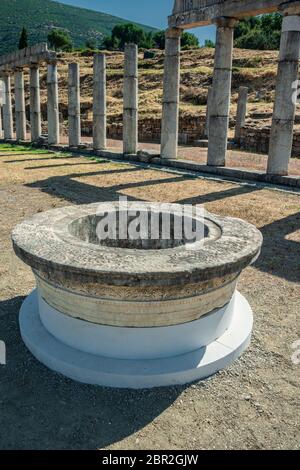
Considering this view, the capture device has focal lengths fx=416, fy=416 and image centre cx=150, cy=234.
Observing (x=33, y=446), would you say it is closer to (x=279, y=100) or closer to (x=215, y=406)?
(x=215, y=406)

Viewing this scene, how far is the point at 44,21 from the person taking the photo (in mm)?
152500

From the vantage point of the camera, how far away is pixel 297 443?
2.77 meters

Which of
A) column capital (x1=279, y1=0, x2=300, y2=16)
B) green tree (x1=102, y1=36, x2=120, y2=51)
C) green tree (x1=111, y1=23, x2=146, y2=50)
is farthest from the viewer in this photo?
green tree (x1=111, y1=23, x2=146, y2=50)

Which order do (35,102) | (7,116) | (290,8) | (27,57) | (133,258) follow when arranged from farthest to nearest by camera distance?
1. (7,116)
2. (35,102)
3. (27,57)
4. (290,8)
5. (133,258)

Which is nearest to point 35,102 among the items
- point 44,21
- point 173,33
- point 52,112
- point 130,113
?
point 52,112

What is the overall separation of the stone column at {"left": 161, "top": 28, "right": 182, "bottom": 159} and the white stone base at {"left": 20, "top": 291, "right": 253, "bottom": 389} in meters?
12.5

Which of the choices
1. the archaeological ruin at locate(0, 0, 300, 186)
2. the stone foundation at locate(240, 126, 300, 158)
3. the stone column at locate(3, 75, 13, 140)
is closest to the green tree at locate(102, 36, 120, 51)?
the stone column at locate(3, 75, 13, 140)

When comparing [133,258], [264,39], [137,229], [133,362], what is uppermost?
[264,39]

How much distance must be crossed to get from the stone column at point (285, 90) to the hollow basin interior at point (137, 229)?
8.05m

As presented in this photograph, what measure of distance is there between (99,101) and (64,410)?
17692mm

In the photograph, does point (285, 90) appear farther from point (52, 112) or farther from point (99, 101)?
point (52, 112)

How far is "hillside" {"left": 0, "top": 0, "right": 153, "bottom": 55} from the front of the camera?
13262cm

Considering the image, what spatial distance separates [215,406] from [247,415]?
0.77 ft

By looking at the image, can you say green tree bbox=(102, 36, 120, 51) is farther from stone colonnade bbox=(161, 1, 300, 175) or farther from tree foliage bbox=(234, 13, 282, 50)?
stone colonnade bbox=(161, 1, 300, 175)
